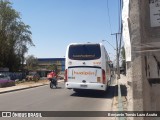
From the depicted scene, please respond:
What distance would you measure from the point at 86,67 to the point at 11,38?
5379cm

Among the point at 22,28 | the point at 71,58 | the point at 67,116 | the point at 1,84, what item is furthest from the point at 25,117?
the point at 22,28

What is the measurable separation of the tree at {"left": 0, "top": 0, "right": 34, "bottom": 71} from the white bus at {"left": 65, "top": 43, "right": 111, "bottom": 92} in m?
50.5

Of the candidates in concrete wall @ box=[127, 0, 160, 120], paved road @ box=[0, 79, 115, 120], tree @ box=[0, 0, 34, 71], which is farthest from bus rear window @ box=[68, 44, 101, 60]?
tree @ box=[0, 0, 34, 71]

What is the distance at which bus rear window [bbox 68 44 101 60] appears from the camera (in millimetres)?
19062

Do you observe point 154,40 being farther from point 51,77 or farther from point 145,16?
point 51,77

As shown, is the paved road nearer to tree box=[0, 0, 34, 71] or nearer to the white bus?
the white bus

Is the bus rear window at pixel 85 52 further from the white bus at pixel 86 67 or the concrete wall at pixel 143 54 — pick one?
the concrete wall at pixel 143 54

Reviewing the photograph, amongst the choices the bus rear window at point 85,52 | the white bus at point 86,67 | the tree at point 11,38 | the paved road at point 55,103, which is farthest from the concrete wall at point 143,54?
the tree at point 11,38

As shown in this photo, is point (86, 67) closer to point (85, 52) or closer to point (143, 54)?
point (85, 52)

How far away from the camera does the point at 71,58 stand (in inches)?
764

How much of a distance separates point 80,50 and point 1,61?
52931 mm

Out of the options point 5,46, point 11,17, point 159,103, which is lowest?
point 159,103

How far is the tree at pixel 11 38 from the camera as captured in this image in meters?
68.5

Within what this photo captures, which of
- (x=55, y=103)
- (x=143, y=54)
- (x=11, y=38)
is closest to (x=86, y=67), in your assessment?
(x=55, y=103)
